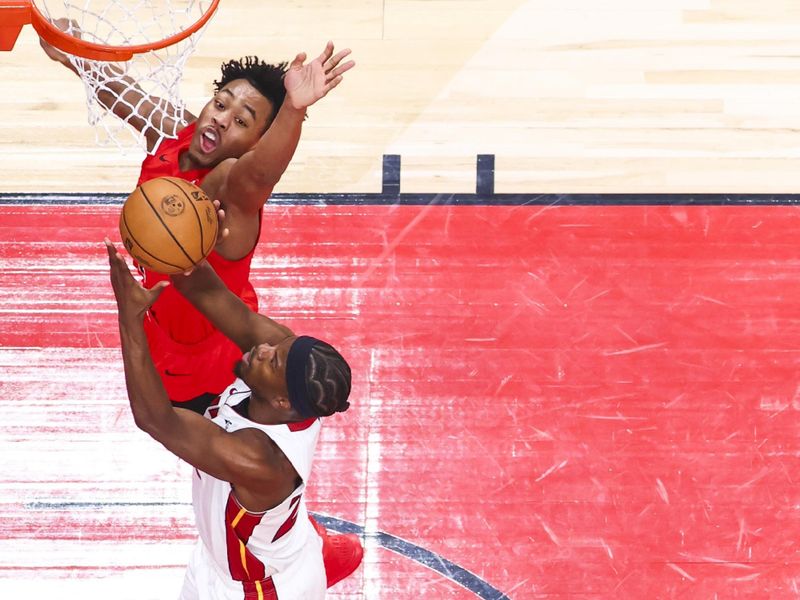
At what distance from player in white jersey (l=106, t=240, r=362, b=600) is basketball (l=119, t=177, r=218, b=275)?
238 mm

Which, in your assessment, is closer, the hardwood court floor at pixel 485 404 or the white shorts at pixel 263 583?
the white shorts at pixel 263 583

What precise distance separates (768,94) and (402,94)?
1996 mm

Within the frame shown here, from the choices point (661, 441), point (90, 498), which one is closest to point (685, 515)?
point (661, 441)

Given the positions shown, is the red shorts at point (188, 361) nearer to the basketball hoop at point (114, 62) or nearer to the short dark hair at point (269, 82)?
the basketball hoop at point (114, 62)

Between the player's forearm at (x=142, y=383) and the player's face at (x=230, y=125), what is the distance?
1.06 m

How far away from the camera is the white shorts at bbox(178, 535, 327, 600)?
145 inches

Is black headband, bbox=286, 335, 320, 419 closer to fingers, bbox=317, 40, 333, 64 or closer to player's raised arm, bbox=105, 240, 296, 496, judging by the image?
player's raised arm, bbox=105, 240, 296, 496

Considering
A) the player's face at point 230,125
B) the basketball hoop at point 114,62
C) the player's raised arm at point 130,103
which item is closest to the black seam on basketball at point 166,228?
the player's face at point 230,125

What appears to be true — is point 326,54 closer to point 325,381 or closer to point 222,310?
point 222,310

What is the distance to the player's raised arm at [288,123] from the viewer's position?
365 cm

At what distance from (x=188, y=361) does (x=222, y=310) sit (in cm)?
56

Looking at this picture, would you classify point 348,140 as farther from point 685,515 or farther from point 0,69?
point 685,515

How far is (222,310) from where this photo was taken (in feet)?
12.2

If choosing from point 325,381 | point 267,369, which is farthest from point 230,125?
point 325,381
